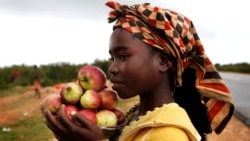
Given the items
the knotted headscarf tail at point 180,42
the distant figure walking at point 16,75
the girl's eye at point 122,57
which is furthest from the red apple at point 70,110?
the distant figure walking at point 16,75

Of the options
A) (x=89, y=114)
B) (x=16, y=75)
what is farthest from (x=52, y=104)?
(x=16, y=75)

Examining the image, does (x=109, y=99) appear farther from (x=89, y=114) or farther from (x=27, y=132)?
(x=27, y=132)

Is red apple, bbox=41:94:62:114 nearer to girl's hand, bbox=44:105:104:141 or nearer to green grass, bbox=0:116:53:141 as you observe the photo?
girl's hand, bbox=44:105:104:141

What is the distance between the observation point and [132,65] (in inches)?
80.9

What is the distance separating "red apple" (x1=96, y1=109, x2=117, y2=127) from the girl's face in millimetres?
148

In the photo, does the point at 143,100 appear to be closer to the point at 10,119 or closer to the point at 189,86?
the point at 189,86

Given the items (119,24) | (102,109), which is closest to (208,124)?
(102,109)

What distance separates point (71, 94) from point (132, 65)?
15.8 inches

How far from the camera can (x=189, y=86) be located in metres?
2.38

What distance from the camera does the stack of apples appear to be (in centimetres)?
216

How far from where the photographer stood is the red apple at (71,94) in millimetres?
2234

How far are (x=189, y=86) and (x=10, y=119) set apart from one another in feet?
49.8

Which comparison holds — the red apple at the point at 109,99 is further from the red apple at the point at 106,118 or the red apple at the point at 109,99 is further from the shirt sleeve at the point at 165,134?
the shirt sleeve at the point at 165,134

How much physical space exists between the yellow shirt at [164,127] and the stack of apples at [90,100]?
0.20 m
